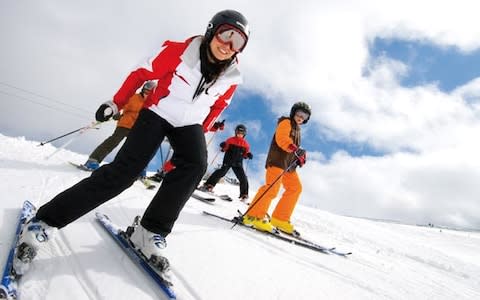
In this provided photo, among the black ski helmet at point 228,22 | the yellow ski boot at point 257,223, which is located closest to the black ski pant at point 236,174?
the yellow ski boot at point 257,223

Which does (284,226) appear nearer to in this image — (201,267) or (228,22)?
(201,267)

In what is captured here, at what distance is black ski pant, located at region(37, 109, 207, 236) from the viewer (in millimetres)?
2184

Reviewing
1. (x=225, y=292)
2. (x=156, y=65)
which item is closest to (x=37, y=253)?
(x=225, y=292)

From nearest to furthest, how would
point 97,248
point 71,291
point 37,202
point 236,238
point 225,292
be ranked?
point 71,291 → point 225,292 → point 97,248 → point 37,202 → point 236,238

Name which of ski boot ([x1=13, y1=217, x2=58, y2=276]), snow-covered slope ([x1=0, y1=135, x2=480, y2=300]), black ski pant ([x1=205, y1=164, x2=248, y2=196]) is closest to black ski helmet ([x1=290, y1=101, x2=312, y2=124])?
snow-covered slope ([x1=0, y1=135, x2=480, y2=300])

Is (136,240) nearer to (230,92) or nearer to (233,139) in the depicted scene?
(230,92)

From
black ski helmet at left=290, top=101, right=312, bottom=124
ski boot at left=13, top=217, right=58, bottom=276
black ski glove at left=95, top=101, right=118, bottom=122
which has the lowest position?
ski boot at left=13, top=217, right=58, bottom=276

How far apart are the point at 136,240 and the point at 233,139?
26.1 ft

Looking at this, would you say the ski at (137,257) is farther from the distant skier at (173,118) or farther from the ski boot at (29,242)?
the ski boot at (29,242)

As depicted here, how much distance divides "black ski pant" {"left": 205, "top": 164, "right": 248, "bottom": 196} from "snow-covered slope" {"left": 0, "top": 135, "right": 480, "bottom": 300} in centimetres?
389

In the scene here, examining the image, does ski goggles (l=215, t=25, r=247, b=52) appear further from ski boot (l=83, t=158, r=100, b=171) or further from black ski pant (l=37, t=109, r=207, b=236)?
ski boot (l=83, t=158, r=100, b=171)

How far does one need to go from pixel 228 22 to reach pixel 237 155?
7477 mm

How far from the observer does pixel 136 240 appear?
2469 millimetres

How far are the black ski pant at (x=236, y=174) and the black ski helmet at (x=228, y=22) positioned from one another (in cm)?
694
